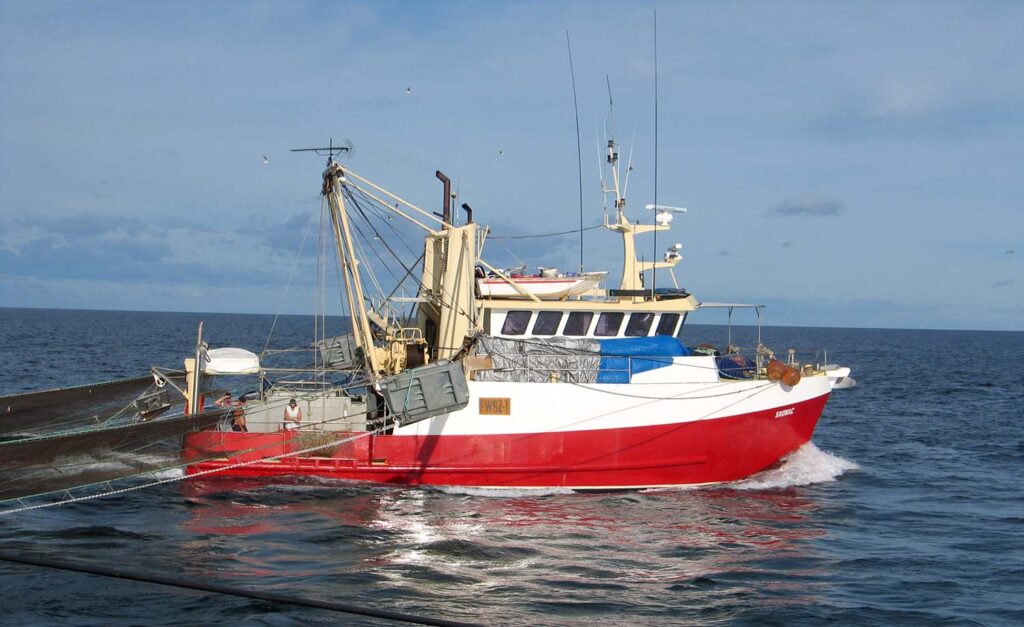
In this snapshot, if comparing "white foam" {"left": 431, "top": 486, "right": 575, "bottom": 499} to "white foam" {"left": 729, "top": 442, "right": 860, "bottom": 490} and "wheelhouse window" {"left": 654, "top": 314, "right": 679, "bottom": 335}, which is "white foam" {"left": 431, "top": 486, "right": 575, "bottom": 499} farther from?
"wheelhouse window" {"left": 654, "top": 314, "right": 679, "bottom": 335}

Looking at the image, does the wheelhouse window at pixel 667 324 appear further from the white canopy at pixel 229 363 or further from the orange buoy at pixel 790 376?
the white canopy at pixel 229 363

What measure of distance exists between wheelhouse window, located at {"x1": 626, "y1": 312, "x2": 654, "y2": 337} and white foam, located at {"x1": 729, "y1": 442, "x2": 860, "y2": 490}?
3.84m

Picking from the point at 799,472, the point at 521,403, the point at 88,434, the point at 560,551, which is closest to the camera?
the point at 88,434

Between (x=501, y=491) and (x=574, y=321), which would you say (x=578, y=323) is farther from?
(x=501, y=491)

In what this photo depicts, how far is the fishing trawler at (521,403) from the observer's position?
59.8 ft

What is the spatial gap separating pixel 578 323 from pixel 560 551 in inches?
244

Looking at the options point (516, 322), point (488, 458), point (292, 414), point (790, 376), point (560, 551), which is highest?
point (516, 322)

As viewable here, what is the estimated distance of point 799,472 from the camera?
20672mm

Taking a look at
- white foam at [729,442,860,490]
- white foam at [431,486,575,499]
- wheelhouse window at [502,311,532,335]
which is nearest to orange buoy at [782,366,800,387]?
white foam at [729,442,860,490]

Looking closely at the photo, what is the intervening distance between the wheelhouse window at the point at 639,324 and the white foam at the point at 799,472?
12.6 feet

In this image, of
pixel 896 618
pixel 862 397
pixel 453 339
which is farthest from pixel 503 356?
pixel 862 397

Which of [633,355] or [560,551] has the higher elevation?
[633,355]

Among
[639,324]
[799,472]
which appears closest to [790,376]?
[799,472]

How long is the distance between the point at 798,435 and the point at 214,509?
41.4 ft
